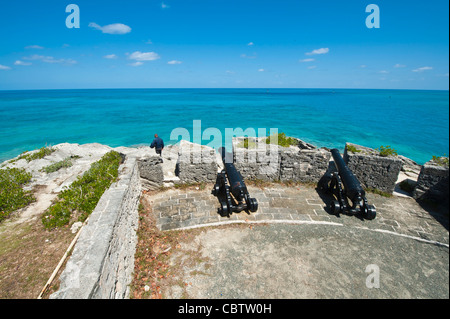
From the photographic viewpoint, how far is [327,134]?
114 feet

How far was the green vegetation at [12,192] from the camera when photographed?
574cm

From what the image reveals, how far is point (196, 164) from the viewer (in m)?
8.30

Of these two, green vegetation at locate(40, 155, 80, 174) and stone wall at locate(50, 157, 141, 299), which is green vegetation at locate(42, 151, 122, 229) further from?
green vegetation at locate(40, 155, 80, 174)

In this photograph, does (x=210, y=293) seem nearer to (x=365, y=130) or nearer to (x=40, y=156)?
(x=40, y=156)

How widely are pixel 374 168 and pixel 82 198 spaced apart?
10177 millimetres

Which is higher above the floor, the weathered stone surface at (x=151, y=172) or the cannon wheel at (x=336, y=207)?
the weathered stone surface at (x=151, y=172)

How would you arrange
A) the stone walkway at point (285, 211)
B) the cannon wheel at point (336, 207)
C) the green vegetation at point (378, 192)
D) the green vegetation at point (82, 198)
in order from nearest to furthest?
the green vegetation at point (82, 198) < the stone walkway at point (285, 211) < the cannon wheel at point (336, 207) < the green vegetation at point (378, 192)

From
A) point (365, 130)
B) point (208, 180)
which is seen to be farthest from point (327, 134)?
point (208, 180)

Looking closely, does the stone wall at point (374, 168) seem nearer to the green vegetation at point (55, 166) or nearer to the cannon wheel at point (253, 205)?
the cannon wheel at point (253, 205)

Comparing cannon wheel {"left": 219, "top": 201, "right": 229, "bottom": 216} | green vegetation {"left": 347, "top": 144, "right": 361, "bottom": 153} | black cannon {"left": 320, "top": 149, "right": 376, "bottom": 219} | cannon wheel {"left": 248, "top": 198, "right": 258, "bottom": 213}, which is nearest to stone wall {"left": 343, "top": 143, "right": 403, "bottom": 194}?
green vegetation {"left": 347, "top": 144, "right": 361, "bottom": 153}

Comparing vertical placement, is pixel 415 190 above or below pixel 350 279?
above

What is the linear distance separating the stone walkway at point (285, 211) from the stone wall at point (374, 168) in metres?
0.52
